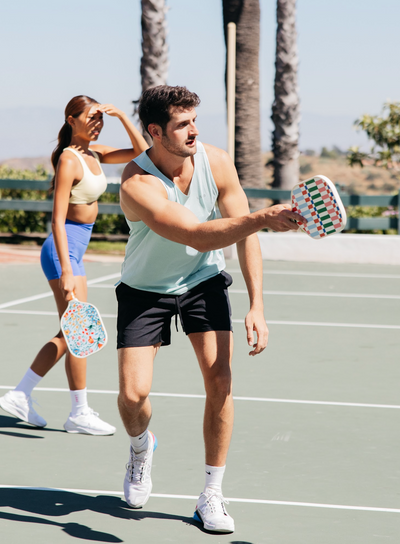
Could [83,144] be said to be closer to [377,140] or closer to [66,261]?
[66,261]

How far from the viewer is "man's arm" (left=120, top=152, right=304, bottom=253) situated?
11.3 ft

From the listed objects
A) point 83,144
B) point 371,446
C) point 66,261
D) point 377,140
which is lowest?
point 377,140

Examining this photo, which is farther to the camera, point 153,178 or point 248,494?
point 248,494

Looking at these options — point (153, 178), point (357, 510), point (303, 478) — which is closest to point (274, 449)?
point (303, 478)

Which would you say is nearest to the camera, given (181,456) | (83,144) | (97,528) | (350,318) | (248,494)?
(97,528)

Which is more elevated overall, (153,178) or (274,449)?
(153,178)

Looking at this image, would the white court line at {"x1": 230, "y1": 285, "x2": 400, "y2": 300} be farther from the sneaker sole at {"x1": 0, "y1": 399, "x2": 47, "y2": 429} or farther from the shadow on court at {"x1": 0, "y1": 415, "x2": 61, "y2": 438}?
the sneaker sole at {"x1": 0, "y1": 399, "x2": 47, "y2": 429}

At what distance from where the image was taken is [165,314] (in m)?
4.17

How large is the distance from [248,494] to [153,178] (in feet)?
5.59

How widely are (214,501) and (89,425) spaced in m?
1.63

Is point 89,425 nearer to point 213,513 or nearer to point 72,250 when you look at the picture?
point 72,250

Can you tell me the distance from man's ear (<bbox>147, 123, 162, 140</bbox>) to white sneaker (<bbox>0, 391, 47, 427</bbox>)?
92.9 inches

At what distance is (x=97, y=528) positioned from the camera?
154 inches

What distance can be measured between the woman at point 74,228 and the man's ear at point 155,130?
1335 millimetres
